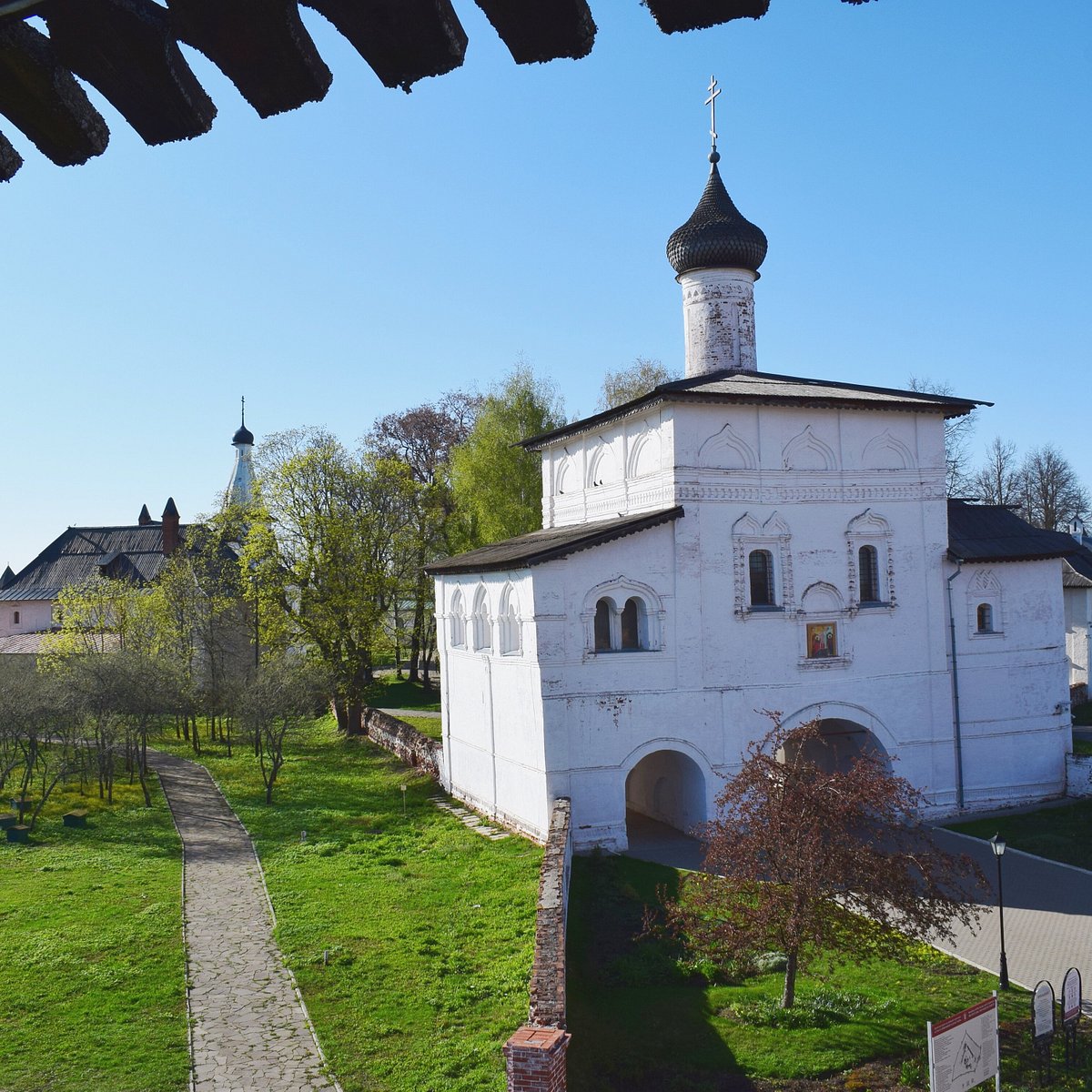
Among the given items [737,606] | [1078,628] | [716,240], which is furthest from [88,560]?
[1078,628]

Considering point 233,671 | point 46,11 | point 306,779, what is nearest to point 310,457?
point 233,671

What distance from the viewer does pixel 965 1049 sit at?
7.86 meters

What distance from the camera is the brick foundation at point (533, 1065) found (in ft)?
22.5

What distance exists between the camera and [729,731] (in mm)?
16953

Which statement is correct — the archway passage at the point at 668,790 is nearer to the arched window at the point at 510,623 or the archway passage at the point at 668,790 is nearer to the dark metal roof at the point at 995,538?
the arched window at the point at 510,623

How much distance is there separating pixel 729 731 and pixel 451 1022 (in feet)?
28.0

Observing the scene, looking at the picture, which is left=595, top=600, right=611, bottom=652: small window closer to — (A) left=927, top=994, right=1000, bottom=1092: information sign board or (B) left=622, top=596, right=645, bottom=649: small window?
(B) left=622, top=596, right=645, bottom=649: small window

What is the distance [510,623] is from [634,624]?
220cm

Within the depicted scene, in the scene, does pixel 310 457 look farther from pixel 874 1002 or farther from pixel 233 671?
pixel 874 1002

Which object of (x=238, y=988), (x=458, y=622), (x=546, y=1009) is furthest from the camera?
(x=458, y=622)

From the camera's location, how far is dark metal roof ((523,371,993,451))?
17.2m

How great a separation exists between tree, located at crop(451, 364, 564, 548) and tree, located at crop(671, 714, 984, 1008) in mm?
21395

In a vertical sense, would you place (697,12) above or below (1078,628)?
above

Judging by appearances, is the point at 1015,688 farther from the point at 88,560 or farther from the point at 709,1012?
the point at 88,560
